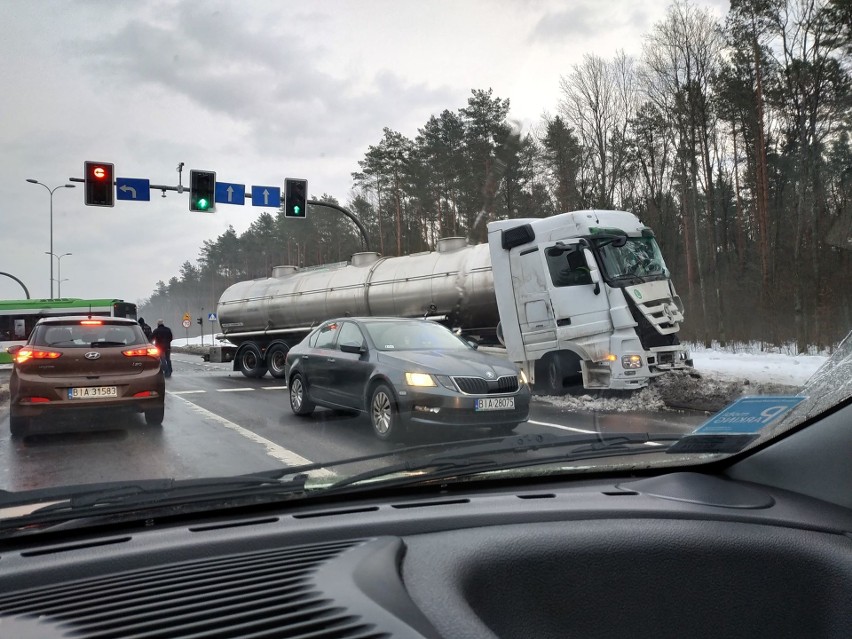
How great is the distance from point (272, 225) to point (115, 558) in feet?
150

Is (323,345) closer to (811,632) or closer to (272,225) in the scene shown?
(811,632)

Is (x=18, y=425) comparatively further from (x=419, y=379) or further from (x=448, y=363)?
(x=448, y=363)

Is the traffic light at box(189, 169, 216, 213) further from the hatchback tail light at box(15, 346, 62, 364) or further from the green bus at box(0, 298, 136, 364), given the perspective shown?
the hatchback tail light at box(15, 346, 62, 364)

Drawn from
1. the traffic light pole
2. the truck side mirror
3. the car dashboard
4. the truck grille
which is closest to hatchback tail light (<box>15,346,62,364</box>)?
the truck grille

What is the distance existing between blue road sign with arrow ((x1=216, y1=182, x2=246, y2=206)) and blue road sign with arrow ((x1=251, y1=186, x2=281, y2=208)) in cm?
32

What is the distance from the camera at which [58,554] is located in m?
1.80

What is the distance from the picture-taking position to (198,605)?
1402 millimetres

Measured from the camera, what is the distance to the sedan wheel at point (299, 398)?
9.44 m

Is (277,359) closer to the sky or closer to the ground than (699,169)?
closer to the ground

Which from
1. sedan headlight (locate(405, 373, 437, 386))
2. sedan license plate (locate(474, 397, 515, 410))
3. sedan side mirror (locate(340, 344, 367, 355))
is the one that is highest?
sedan side mirror (locate(340, 344, 367, 355))

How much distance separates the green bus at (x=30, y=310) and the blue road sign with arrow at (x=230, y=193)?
4598 mm

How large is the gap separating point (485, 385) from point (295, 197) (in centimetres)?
1590

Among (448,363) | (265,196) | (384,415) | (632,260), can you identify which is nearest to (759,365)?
(448,363)

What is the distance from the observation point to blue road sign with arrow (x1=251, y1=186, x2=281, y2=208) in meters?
21.6
